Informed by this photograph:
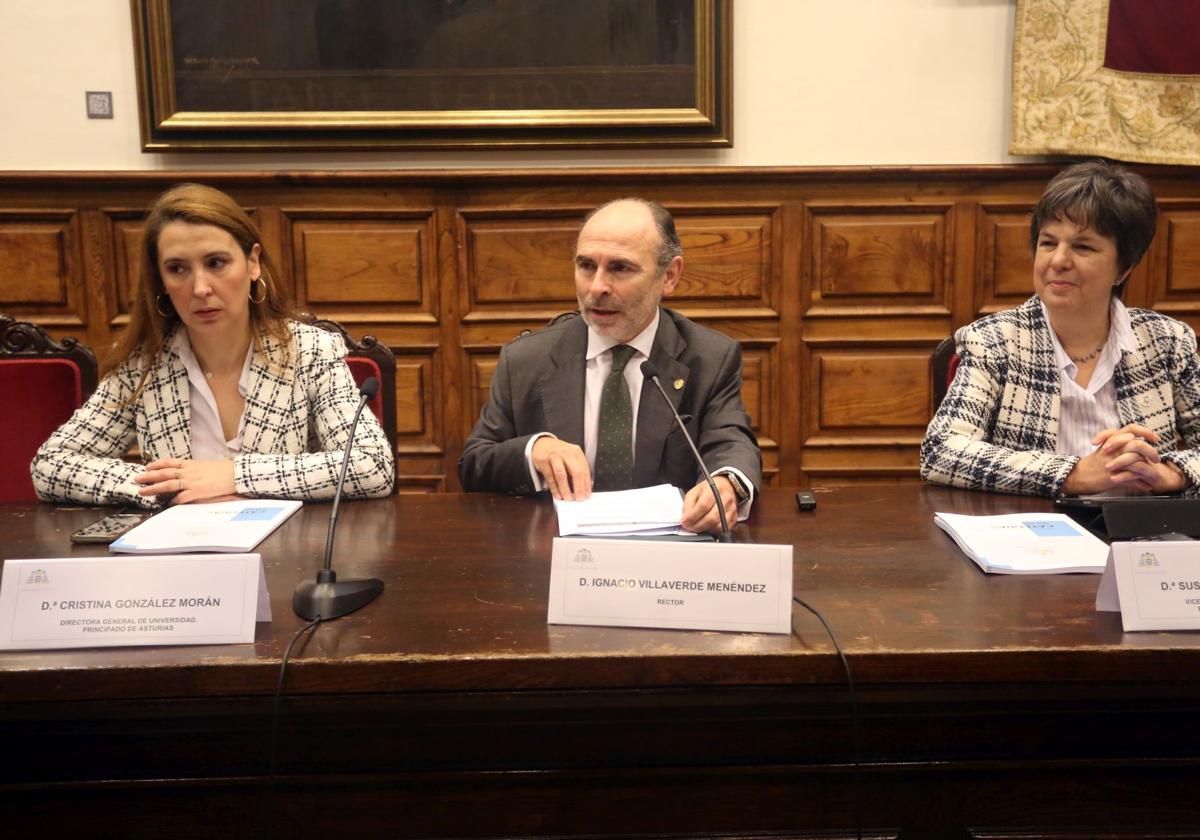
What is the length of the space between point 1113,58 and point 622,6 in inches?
70.9

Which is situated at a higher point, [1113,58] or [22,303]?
[1113,58]

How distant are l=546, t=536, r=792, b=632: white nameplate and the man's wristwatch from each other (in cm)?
56

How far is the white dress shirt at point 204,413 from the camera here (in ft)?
7.06

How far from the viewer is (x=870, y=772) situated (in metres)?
1.19

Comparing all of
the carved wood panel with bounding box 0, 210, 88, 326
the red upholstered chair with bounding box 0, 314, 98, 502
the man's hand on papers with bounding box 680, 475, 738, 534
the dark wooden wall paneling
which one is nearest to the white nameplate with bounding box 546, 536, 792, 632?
the man's hand on papers with bounding box 680, 475, 738, 534

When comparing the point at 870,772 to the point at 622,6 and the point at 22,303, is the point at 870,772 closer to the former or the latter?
the point at 622,6

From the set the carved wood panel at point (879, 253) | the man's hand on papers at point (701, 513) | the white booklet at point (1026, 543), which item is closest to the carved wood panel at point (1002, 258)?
the carved wood panel at point (879, 253)

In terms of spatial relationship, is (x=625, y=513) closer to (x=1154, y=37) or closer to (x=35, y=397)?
(x=35, y=397)

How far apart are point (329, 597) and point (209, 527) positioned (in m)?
0.47

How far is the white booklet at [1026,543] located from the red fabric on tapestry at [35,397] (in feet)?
6.00

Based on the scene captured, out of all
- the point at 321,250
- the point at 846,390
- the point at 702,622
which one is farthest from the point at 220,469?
the point at 846,390

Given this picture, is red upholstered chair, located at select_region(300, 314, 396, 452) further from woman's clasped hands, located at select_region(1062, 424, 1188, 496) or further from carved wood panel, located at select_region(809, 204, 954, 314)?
carved wood panel, located at select_region(809, 204, 954, 314)

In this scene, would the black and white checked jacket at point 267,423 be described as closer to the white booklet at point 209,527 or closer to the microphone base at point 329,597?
the white booklet at point 209,527

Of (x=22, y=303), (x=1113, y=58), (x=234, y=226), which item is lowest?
(x=22, y=303)
